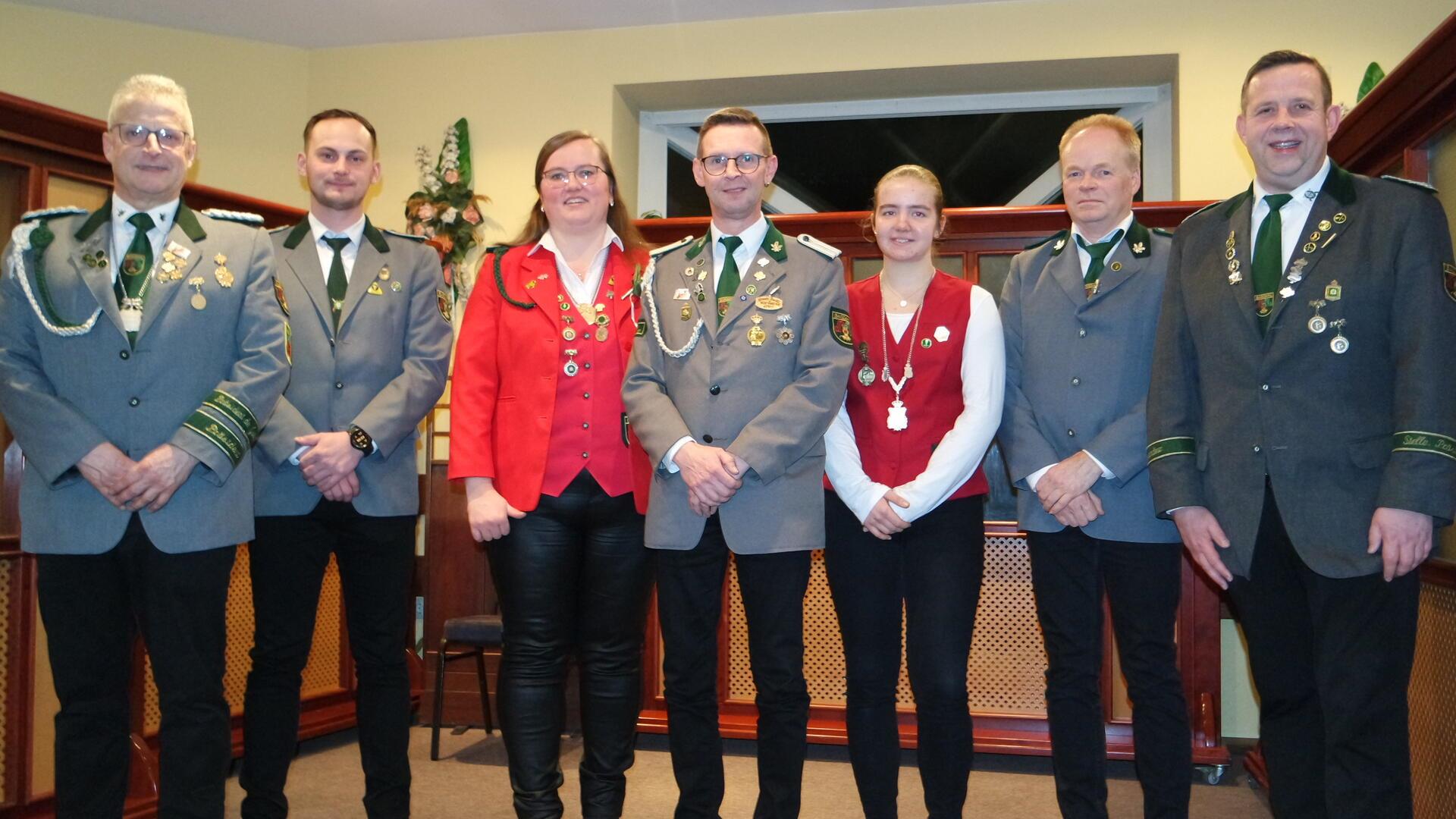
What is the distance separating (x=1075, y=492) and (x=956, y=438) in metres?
0.27

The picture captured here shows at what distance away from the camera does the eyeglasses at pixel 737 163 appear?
233 cm

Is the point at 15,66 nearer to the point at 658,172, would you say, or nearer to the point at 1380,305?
the point at 658,172

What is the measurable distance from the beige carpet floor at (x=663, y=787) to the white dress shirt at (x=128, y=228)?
174cm

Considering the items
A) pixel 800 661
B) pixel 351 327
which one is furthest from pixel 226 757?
pixel 800 661

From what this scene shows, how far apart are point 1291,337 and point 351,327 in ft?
6.79

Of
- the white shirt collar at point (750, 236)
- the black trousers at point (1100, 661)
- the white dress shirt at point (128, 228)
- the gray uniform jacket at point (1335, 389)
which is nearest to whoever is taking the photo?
the gray uniform jacket at point (1335, 389)

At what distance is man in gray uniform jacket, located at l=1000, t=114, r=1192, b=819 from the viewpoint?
219 centimetres

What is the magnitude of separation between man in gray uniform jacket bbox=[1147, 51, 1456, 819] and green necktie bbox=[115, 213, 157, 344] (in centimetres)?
215

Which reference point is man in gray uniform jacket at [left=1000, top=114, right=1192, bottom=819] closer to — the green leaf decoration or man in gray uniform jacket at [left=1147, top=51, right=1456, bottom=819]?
man in gray uniform jacket at [left=1147, top=51, right=1456, bottom=819]

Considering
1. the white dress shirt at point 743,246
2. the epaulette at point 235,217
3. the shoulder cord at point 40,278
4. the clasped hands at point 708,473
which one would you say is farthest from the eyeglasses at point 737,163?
the shoulder cord at point 40,278

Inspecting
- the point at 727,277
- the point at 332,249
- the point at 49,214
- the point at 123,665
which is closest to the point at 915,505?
the point at 727,277

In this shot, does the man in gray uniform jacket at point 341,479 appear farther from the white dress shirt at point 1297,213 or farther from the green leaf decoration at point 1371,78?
the green leaf decoration at point 1371,78

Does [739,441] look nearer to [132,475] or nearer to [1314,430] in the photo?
[1314,430]

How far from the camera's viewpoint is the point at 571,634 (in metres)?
2.37
